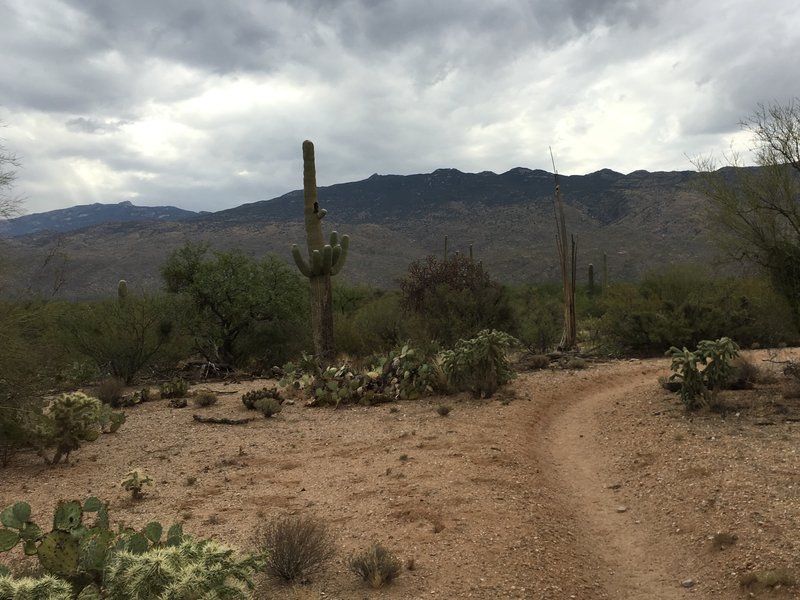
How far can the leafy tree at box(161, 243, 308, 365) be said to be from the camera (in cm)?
1897

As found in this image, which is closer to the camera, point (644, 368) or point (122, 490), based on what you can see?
point (122, 490)

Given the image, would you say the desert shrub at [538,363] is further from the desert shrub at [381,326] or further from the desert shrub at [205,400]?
the desert shrub at [205,400]

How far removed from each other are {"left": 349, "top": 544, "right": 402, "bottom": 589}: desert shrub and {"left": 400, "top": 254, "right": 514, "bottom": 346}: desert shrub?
10975 millimetres

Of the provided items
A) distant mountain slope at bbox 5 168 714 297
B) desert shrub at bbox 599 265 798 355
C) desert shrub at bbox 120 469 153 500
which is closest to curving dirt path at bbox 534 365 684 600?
desert shrub at bbox 120 469 153 500

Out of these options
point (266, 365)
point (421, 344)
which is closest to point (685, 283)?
point (421, 344)

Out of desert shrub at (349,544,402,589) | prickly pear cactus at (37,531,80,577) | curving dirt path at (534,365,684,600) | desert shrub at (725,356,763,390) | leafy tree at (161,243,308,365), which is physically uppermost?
leafy tree at (161,243,308,365)

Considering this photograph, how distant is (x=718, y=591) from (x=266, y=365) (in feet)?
52.1

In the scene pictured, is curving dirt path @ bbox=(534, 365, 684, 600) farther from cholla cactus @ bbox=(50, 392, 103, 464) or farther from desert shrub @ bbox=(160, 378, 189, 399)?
desert shrub @ bbox=(160, 378, 189, 399)

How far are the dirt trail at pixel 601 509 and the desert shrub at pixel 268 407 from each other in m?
4.82

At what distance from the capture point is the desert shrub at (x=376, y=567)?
4883mm

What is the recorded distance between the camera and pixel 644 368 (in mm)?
15758

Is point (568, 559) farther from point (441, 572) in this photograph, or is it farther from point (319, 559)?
point (319, 559)

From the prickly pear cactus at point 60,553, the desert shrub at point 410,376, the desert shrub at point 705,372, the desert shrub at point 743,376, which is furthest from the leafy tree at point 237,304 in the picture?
the prickly pear cactus at point 60,553

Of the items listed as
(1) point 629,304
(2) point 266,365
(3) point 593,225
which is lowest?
(2) point 266,365
